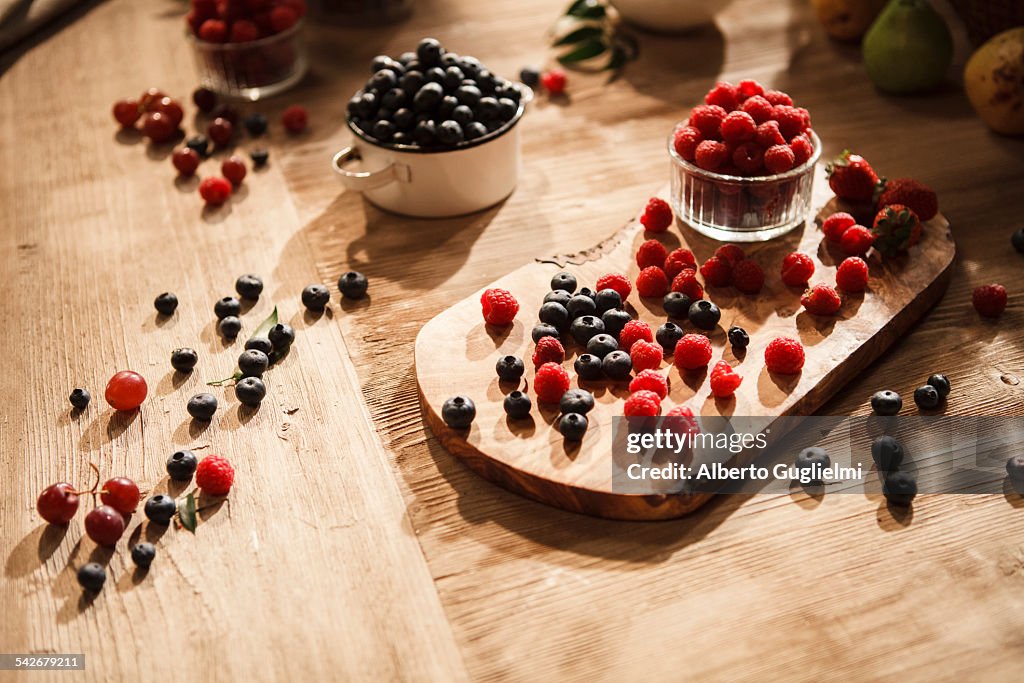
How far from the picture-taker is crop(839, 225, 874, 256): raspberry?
183 cm

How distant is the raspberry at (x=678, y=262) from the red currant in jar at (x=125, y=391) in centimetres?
98

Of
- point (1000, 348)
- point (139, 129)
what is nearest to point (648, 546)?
point (1000, 348)

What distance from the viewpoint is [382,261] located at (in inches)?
81.3

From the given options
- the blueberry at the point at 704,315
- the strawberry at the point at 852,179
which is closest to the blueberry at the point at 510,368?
the blueberry at the point at 704,315

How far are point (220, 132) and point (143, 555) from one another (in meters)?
1.34

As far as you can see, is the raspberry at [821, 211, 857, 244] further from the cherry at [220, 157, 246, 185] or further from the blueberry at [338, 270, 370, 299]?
the cherry at [220, 157, 246, 185]

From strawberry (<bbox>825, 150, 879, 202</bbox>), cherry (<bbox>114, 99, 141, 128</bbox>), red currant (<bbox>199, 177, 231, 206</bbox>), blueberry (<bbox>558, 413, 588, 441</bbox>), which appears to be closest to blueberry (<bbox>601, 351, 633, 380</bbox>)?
blueberry (<bbox>558, 413, 588, 441</bbox>)

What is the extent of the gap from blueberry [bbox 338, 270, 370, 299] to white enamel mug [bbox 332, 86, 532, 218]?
0.80 feet

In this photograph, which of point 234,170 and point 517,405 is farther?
point 234,170

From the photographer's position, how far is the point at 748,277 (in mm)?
1758

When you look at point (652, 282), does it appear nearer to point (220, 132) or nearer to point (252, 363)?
point (252, 363)

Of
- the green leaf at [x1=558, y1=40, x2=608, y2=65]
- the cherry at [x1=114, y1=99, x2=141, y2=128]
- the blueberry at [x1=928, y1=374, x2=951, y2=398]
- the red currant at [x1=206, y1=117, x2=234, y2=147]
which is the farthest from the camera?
the green leaf at [x1=558, y1=40, x2=608, y2=65]

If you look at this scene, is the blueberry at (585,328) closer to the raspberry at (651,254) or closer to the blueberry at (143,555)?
the raspberry at (651,254)

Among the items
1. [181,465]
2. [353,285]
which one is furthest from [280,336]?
[181,465]
